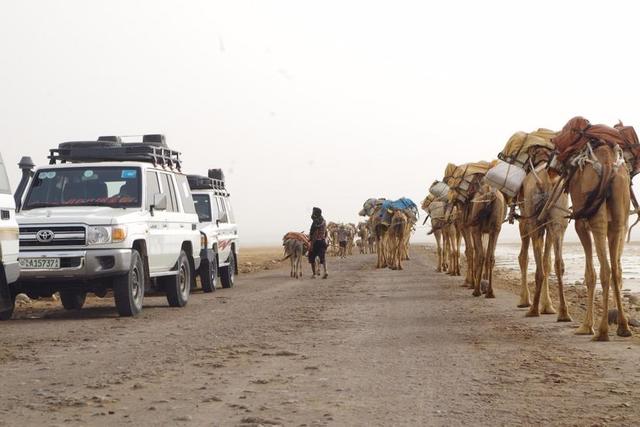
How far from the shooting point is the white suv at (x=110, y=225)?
43.3 feet

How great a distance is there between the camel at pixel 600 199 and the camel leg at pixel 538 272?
224cm

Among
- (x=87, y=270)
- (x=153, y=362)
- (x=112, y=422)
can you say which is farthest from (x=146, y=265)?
(x=112, y=422)

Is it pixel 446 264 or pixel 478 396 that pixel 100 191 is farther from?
pixel 446 264

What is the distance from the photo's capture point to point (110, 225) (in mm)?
13242

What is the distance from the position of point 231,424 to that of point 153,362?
3041mm

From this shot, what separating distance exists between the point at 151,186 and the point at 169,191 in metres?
1.09

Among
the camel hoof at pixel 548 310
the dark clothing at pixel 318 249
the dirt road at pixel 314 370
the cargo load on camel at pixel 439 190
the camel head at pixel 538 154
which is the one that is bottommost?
the dirt road at pixel 314 370

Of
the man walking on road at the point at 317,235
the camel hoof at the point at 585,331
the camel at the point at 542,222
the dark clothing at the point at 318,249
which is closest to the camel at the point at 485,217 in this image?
the camel at the point at 542,222

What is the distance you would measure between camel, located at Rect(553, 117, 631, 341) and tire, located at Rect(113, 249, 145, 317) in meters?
6.64

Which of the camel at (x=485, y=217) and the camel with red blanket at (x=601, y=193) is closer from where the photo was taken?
the camel with red blanket at (x=601, y=193)

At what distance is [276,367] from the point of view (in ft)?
27.9

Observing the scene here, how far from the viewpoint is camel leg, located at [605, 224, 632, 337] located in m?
10.5

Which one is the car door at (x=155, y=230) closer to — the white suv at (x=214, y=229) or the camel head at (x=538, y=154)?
the white suv at (x=214, y=229)

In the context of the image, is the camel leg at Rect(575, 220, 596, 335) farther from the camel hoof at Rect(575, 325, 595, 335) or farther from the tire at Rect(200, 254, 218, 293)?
the tire at Rect(200, 254, 218, 293)
